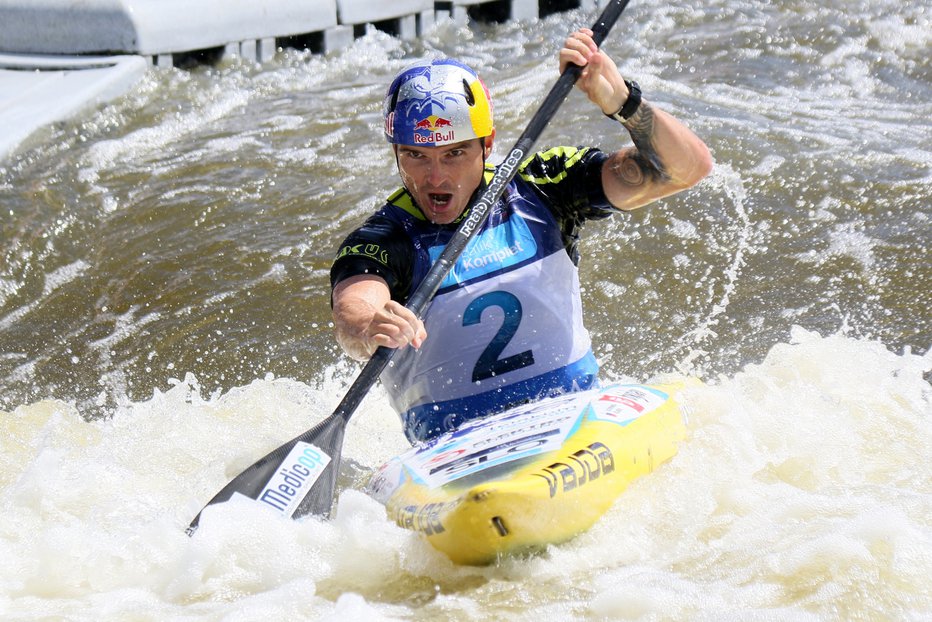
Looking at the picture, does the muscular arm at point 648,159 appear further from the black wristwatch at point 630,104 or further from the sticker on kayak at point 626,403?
the sticker on kayak at point 626,403

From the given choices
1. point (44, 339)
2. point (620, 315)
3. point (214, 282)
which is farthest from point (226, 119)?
point (620, 315)

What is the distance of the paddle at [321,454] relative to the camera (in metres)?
3.49

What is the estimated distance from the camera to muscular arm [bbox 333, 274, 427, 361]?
3336mm

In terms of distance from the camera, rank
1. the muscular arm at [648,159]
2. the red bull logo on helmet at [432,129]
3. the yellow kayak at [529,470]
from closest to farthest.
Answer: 1. the yellow kayak at [529,470]
2. the red bull logo on helmet at [432,129]
3. the muscular arm at [648,159]

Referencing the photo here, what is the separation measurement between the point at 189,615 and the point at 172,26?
285 inches

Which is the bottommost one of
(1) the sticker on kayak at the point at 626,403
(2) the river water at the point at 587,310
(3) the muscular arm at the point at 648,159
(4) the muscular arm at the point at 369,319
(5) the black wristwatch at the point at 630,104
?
(2) the river water at the point at 587,310

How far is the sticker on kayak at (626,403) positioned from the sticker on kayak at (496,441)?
0.07 metres

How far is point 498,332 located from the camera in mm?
3711

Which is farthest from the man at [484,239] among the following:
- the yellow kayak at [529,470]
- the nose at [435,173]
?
the yellow kayak at [529,470]

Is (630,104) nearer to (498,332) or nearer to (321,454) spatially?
(498,332)

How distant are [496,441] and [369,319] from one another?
0.52 meters

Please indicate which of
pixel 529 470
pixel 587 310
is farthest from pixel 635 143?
pixel 587 310

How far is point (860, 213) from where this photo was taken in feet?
21.0

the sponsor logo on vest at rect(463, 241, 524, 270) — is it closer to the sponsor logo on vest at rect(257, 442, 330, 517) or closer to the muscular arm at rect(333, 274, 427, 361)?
the muscular arm at rect(333, 274, 427, 361)
